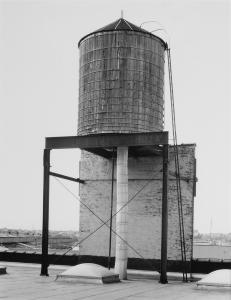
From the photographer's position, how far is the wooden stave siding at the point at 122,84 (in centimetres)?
1798

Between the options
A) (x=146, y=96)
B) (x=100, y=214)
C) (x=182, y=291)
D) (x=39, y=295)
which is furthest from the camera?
(x=100, y=214)

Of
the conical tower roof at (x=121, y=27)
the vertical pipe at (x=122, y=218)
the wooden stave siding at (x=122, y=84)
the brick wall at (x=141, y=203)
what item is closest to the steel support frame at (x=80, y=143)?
the vertical pipe at (x=122, y=218)

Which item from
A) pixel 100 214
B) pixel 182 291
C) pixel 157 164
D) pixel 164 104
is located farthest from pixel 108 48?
pixel 182 291

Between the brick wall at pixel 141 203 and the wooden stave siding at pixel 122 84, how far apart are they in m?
2.46

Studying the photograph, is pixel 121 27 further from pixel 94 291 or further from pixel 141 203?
pixel 94 291

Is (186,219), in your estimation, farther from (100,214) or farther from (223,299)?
(223,299)

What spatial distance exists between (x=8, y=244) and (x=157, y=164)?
3757 centimetres

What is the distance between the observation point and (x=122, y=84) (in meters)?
18.0

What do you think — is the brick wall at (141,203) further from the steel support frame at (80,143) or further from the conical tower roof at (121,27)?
the conical tower roof at (121,27)

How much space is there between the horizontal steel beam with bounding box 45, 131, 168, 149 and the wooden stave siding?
1.21 m

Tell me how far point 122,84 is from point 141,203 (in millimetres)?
5354

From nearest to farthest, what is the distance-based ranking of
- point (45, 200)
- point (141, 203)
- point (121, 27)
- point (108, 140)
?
point (108, 140) < point (45, 200) < point (121, 27) < point (141, 203)

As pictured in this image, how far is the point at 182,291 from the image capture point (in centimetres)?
1309

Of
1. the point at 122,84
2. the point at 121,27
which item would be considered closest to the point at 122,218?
the point at 122,84
